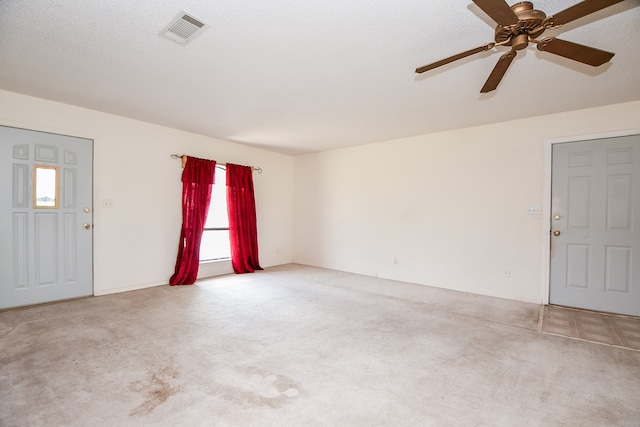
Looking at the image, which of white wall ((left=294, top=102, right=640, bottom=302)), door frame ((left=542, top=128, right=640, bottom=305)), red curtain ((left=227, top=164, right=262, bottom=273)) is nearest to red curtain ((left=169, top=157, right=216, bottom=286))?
red curtain ((left=227, top=164, right=262, bottom=273))

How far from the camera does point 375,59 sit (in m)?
2.45

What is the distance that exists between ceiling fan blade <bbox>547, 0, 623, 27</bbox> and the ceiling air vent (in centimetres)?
205

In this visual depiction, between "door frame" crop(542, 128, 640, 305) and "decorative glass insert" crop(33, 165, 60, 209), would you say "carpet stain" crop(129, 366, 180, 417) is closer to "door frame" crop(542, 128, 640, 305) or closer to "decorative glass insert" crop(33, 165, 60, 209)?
"decorative glass insert" crop(33, 165, 60, 209)

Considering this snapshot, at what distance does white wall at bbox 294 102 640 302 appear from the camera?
3859mm

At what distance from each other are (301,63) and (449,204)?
10.3 ft

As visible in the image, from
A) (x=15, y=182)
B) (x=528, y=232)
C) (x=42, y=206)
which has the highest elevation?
(x=15, y=182)

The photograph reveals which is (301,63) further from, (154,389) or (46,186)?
(46,186)

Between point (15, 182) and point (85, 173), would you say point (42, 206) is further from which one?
point (85, 173)

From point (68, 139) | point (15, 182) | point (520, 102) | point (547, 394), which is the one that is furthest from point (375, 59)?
point (15, 182)

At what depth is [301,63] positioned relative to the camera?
2.54m

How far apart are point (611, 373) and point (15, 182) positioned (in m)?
5.84

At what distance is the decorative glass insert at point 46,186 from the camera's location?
137 inches

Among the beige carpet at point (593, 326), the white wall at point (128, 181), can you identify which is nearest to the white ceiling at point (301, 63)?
the white wall at point (128, 181)

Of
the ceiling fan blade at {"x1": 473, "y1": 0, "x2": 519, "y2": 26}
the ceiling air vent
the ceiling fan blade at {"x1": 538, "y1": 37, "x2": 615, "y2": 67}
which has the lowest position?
the ceiling fan blade at {"x1": 538, "y1": 37, "x2": 615, "y2": 67}
